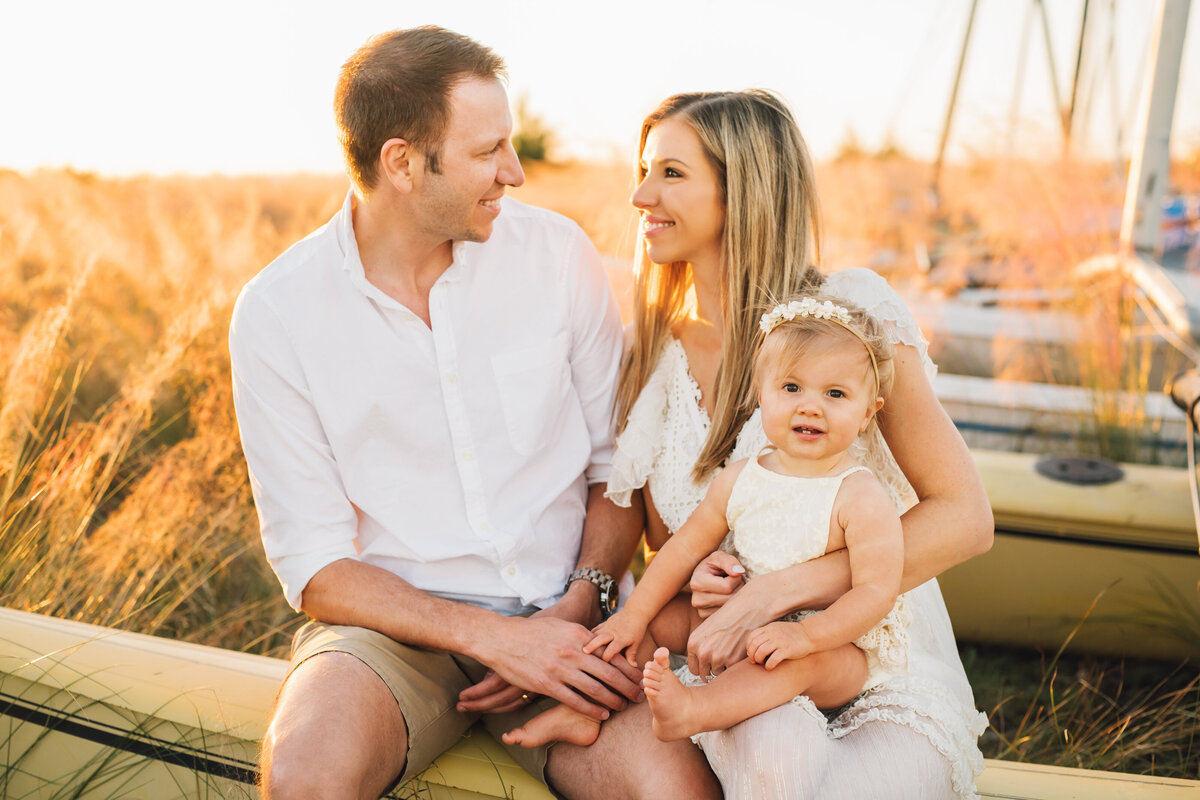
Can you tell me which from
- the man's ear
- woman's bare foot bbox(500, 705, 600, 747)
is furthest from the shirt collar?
woman's bare foot bbox(500, 705, 600, 747)

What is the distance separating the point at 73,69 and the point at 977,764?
5999 millimetres

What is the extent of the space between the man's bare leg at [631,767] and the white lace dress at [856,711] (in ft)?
0.16

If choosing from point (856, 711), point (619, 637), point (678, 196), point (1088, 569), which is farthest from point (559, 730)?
point (1088, 569)

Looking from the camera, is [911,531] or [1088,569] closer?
[911,531]

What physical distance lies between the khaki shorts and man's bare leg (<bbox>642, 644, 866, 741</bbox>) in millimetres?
367

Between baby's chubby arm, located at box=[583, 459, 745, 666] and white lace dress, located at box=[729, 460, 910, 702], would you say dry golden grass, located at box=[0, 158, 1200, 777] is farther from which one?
baby's chubby arm, located at box=[583, 459, 745, 666]

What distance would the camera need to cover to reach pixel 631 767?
1.80 meters

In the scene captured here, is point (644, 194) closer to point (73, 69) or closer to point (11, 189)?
point (11, 189)

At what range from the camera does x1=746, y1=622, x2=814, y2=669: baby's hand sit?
1644mm

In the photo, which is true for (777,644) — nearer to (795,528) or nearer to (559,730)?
(795,528)

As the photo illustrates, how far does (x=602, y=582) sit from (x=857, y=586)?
2.31ft

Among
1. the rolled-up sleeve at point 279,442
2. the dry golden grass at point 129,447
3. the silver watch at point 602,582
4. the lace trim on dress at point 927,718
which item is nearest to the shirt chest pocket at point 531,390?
the silver watch at point 602,582

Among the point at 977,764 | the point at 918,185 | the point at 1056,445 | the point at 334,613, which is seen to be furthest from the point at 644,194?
the point at 918,185

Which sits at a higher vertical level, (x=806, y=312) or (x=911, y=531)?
(x=806, y=312)
